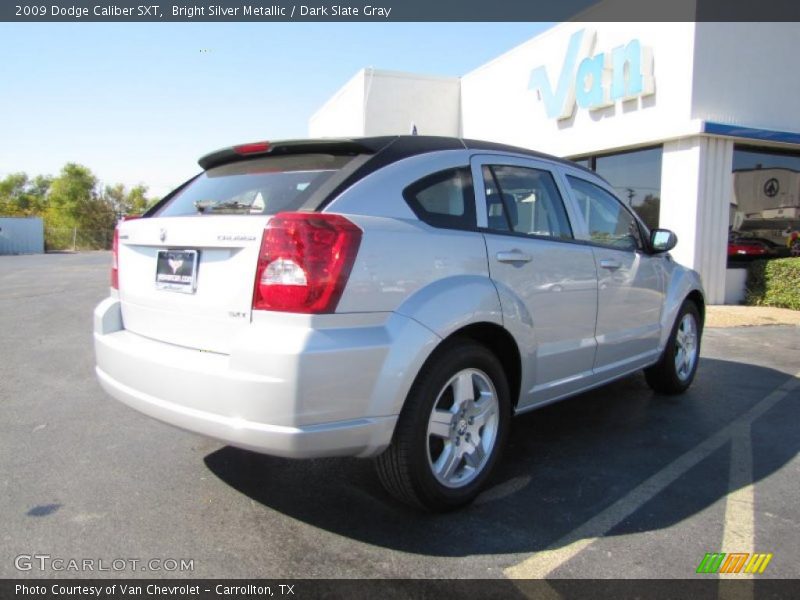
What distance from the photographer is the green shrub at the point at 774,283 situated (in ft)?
35.1

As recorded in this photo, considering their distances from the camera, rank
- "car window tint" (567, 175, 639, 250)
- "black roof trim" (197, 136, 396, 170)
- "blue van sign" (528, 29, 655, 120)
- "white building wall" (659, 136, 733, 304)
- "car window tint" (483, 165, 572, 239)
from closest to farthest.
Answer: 1. "black roof trim" (197, 136, 396, 170)
2. "car window tint" (483, 165, 572, 239)
3. "car window tint" (567, 175, 639, 250)
4. "white building wall" (659, 136, 733, 304)
5. "blue van sign" (528, 29, 655, 120)

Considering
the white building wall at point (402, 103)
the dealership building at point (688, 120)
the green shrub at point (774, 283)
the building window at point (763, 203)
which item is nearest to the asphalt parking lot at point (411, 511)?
the dealership building at point (688, 120)

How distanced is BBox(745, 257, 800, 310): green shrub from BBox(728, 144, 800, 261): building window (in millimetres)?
481

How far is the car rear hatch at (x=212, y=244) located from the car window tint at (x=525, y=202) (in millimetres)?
867

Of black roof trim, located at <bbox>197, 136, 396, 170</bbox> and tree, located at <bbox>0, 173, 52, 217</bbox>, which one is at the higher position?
tree, located at <bbox>0, 173, 52, 217</bbox>

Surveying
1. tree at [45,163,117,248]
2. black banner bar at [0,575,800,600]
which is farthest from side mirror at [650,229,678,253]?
tree at [45,163,117,248]

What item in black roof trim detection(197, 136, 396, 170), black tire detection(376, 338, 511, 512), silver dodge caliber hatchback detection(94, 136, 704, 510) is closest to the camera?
silver dodge caliber hatchback detection(94, 136, 704, 510)

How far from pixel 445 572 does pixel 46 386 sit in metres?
4.26

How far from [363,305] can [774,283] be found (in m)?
11.0

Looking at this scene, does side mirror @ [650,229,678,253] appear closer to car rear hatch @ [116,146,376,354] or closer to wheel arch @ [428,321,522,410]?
wheel arch @ [428,321,522,410]

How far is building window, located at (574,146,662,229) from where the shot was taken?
1146 centimetres

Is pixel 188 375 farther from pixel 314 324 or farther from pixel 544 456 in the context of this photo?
pixel 544 456

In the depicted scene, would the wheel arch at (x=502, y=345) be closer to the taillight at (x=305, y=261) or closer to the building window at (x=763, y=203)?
the taillight at (x=305, y=261)

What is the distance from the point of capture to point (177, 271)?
2820 millimetres
